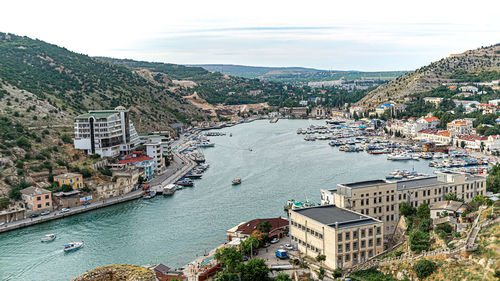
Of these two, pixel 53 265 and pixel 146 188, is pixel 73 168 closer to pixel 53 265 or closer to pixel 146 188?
pixel 146 188

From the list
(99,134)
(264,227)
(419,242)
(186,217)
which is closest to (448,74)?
(99,134)

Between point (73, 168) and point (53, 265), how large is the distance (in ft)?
43.6

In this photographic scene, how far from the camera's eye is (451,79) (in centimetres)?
8831

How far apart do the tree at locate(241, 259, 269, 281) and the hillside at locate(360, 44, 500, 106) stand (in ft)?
249

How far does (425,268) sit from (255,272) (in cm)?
598

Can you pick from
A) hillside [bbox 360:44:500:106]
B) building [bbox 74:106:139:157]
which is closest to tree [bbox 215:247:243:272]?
building [bbox 74:106:139:157]

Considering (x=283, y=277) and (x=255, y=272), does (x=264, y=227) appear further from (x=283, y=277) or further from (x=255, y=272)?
(x=283, y=277)

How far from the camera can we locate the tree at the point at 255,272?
58.0 ft

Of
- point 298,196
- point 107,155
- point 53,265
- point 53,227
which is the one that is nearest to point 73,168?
point 107,155

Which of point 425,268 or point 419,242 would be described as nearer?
point 425,268

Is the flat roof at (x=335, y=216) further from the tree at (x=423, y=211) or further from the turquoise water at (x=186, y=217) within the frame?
the turquoise water at (x=186, y=217)

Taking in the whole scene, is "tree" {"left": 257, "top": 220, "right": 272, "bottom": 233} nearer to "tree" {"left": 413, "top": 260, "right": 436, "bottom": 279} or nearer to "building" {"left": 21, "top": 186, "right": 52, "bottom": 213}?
"tree" {"left": 413, "top": 260, "right": 436, "bottom": 279}

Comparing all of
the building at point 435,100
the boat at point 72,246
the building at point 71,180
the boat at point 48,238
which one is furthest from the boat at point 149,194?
the building at point 435,100

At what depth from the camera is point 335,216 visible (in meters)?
20.0
